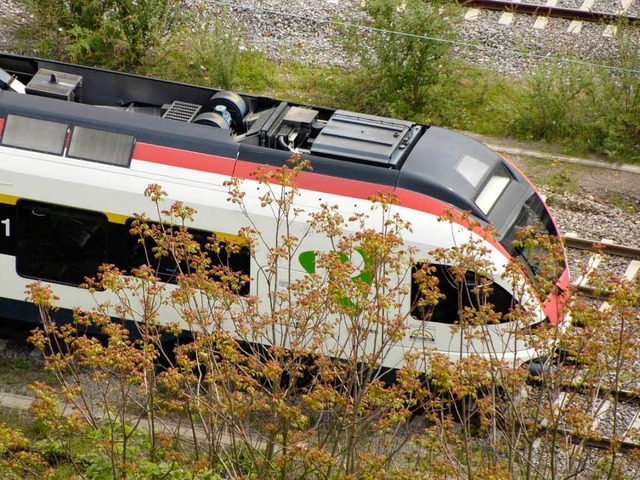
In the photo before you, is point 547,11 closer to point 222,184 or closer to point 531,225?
point 531,225

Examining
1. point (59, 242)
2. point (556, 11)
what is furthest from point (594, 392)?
point (556, 11)

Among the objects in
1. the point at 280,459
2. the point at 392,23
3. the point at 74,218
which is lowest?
the point at 280,459

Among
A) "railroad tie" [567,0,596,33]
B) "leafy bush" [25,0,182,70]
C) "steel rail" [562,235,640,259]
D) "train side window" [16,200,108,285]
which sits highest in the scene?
"railroad tie" [567,0,596,33]

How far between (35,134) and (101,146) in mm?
695

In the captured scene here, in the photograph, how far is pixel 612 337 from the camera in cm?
735

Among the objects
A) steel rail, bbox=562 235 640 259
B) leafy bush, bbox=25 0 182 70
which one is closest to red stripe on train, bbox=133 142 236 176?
steel rail, bbox=562 235 640 259

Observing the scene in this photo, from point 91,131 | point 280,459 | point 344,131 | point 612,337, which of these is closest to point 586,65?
point 344,131

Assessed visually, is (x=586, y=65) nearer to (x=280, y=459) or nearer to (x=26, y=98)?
(x=26, y=98)

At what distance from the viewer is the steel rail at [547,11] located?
18.1m

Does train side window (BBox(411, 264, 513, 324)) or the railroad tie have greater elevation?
the railroad tie

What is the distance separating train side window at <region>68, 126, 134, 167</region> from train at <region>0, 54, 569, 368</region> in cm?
1

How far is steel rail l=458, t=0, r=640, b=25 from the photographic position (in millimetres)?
18078

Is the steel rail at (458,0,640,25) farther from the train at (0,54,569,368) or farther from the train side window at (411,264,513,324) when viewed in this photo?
the train side window at (411,264,513,324)

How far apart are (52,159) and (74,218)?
621 millimetres
